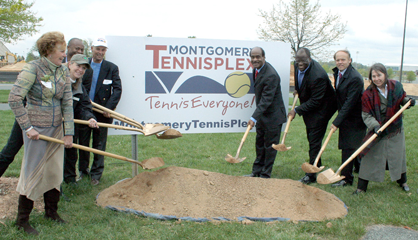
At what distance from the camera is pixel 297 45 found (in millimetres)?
17891

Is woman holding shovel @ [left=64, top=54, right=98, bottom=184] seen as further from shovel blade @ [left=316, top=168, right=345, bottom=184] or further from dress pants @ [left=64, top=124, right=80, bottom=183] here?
shovel blade @ [left=316, top=168, right=345, bottom=184]

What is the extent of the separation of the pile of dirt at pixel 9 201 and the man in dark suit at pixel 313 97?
3.58 m

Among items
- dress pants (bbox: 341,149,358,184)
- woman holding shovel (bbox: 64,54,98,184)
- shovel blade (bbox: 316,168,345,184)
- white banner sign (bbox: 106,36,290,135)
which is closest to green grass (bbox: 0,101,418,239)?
dress pants (bbox: 341,149,358,184)

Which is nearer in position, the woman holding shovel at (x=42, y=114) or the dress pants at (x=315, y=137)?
the woman holding shovel at (x=42, y=114)

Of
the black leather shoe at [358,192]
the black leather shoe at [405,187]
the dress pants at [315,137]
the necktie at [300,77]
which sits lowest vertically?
the black leather shoe at [358,192]

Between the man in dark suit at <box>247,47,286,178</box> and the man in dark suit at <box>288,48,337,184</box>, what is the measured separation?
0.25 m

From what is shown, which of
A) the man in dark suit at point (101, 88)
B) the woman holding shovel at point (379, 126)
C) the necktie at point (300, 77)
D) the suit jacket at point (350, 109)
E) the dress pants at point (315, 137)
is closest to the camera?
the woman holding shovel at point (379, 126)

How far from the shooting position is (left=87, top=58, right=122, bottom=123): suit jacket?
4.71 meters

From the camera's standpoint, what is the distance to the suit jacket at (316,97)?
196 inches

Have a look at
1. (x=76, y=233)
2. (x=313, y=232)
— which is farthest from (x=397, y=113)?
(x=76, y=233)

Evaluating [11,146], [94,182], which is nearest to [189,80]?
[94,182]

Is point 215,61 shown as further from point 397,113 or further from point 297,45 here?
point 297,45

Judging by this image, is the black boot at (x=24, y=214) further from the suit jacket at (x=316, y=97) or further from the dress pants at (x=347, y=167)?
the dress pants at (x=347, y=167)

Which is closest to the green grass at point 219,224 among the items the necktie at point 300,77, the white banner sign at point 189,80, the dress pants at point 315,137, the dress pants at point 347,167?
the dress pants at point 347,167
